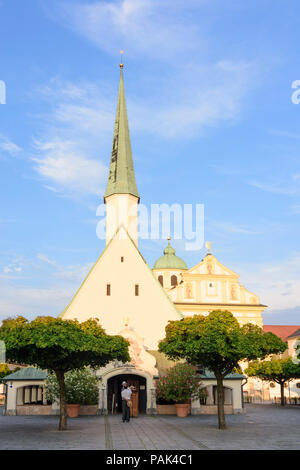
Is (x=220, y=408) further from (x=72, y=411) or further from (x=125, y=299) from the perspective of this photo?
(x=125, y=299)

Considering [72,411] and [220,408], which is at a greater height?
[220,408]

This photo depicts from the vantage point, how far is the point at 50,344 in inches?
709

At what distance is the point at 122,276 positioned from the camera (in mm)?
37469

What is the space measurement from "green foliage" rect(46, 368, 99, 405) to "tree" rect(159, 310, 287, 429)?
29.6ft

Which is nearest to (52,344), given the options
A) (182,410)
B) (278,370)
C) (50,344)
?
(50,344)

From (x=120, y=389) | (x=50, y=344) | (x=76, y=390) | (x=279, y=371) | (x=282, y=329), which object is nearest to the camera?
(x=50, y=344)

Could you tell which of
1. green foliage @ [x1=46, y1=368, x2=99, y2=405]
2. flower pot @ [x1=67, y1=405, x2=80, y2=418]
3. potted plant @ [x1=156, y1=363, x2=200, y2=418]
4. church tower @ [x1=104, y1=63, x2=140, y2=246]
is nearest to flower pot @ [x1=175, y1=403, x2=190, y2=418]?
potted plant @ [x1=156, y1=363, x2=200, y2=418]

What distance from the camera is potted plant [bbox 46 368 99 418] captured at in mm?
28875

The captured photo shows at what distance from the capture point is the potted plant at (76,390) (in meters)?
28.9

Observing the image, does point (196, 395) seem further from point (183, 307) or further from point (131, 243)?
point (183, 307)

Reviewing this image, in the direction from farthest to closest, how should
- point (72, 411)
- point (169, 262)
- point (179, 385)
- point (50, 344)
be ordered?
point (169, 262) → point (179, 385) → point (72, 411) → point (50, 344)

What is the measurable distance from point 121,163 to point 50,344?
96.0 feet

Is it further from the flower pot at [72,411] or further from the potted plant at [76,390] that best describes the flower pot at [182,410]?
the flower pot at [72,411]

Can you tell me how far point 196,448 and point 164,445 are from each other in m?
1.24
